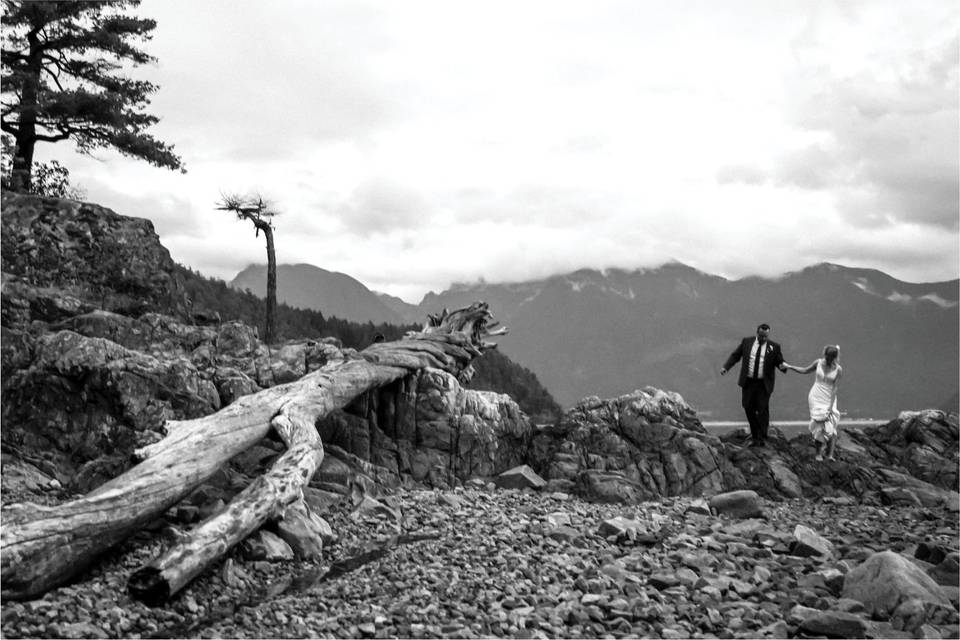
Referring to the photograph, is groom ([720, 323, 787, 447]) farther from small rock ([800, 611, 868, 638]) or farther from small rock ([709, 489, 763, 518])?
small rock ([800, 611, 868, 638])

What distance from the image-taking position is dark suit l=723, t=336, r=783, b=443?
18.1 metres

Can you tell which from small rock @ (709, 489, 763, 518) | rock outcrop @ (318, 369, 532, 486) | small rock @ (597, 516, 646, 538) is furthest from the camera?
rock outcrop @ (318, 369, 532, 486)

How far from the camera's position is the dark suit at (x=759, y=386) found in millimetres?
18109

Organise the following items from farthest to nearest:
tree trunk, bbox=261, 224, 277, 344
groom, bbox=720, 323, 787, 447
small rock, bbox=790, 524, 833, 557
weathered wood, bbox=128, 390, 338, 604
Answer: tree trunk, bbox=261, 224, 277, 344 → groom, bbox=720, 323, 787, 447 → small rock, bbox=790, 524, 833, 557 → weathered wood, bbox=128, 390, 338, 604

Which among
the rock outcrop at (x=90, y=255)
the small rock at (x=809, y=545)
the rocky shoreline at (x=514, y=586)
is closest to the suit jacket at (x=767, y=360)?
the rocky shoreline at (x=514, y=586)

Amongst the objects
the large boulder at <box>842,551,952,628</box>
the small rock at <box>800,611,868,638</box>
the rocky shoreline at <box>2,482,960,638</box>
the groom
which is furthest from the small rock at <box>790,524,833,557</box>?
the groom

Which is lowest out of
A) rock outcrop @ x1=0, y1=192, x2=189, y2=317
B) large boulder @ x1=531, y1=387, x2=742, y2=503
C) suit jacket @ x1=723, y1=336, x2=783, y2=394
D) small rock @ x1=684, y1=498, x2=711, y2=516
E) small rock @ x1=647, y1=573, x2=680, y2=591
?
small rock @ x1=684, y1=498, x2=711, y2=516

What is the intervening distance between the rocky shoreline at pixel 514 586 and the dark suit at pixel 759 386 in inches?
218

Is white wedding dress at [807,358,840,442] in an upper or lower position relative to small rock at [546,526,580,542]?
upper

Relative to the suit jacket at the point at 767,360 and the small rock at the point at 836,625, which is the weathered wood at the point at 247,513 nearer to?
the small rock at the point at 836,625

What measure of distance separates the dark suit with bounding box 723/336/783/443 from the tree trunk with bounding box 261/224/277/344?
1847cm

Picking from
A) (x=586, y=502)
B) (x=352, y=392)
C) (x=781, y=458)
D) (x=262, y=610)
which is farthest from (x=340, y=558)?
(x=781, y=458)

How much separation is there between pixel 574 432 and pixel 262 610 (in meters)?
10.8

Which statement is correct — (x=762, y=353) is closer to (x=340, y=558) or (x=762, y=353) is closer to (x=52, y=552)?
(x=340, y=558)
